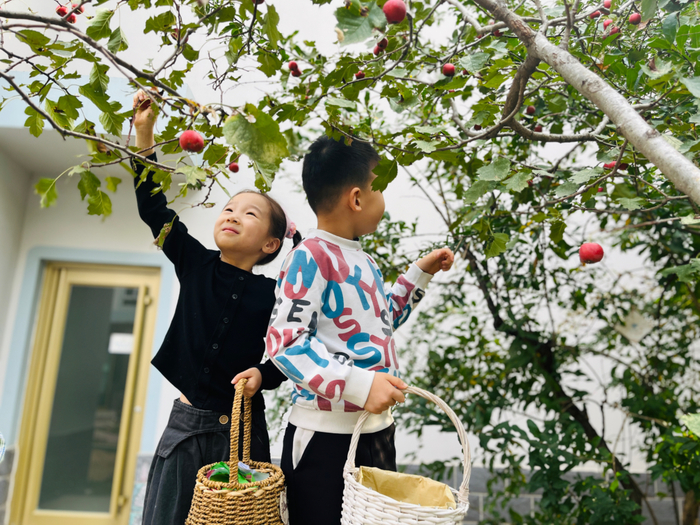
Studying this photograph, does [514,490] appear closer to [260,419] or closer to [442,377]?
[442,377]

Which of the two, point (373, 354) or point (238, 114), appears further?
point (373, 354)

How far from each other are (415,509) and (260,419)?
62 cm

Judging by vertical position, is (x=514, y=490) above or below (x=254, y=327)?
below

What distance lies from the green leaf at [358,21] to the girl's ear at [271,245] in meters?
0.84

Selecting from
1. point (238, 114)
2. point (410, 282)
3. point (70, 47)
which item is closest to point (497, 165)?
point (410, 282)

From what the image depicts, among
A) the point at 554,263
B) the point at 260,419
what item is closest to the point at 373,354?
the point at 260,419

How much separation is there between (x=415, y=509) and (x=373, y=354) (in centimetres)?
33

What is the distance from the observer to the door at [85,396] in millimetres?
2943

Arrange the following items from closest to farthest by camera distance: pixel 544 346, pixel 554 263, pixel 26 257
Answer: pixel 544 346
pixel 554 263
pixel 26 257

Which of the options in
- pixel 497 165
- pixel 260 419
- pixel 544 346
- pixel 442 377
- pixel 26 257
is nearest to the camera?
pixel 497 165

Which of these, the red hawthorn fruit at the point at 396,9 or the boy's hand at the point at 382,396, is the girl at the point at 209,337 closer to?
the boy's hand at the point at 382,396

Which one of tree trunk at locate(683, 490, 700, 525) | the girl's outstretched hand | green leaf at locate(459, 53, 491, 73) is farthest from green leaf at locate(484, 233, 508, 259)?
tree trunk at locate(683, 490, 700, 525)

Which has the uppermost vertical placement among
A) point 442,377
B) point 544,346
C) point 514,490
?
point 544,346

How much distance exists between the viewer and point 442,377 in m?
2.29
